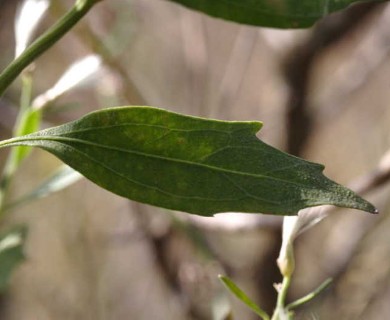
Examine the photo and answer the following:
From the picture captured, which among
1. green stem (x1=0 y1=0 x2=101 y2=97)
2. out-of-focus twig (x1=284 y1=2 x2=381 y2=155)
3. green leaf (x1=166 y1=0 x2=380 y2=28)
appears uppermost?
out-of-focus twig (x1=284 y1=2 x2=381 y2=155)

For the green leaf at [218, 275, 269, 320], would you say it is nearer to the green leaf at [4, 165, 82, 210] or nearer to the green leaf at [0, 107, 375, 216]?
the green leaf at [0, 107, 375, 216]

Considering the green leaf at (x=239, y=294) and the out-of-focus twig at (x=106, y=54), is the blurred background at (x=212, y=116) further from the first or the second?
the green leaf at (x=239, y=294)

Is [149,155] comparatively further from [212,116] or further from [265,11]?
[212,116]

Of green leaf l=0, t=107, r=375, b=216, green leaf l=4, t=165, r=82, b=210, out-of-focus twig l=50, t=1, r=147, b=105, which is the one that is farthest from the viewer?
out-of-focus twig l=50, t=1, r=147, b=105

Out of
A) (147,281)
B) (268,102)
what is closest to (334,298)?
(268,102)

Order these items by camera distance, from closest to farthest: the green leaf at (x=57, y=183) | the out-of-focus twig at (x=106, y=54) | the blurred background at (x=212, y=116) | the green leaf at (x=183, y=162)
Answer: the green leaf at (x=183, y=162), the green leaf at (x=57, y=183), the out-of-focus twig at (x=106, y=54), the blurred background at (x=212, y=116)

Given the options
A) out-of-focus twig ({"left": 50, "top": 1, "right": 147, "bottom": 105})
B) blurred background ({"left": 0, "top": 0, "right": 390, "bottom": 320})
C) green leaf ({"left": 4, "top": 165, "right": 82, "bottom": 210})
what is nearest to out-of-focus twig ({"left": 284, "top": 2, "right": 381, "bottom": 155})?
blurred background ({"left": 0, "top": 0, "right": 390, "bottom": 320})

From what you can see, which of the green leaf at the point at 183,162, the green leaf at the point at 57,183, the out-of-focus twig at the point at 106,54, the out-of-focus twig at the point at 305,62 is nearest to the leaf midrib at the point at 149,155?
the green leaf at the point at 183,162
